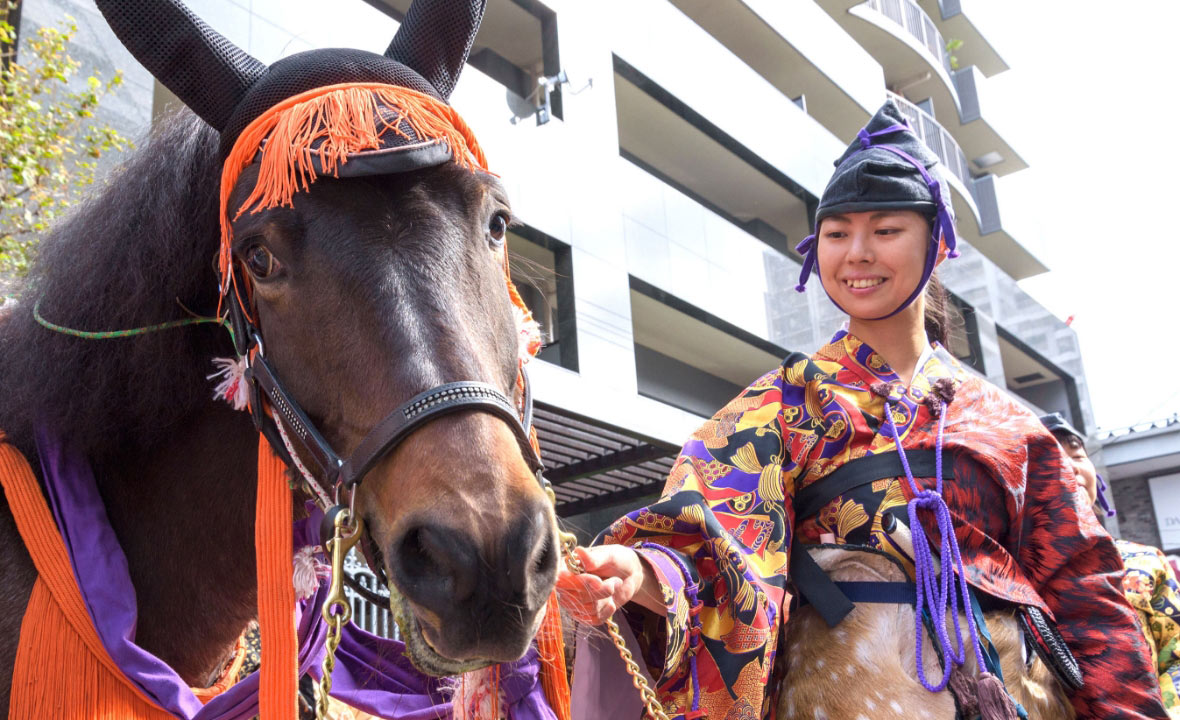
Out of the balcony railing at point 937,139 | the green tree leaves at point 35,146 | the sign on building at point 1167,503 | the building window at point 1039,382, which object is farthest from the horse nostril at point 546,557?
the sign on building at point 1167,503

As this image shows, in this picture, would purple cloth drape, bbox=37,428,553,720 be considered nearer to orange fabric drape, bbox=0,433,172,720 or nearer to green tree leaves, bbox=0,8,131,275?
orange fabric drape, bbox=0,433,172,720

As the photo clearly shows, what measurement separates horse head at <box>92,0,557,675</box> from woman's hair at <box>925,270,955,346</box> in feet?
4.48

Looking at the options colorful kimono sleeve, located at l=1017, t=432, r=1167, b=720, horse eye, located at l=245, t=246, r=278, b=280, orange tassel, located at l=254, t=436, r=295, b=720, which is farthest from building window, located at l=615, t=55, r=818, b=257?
orange tassel, located at l=254, t=436, r=295, b=720

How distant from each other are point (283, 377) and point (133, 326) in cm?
46

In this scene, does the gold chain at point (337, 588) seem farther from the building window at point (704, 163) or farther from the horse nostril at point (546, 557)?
the building window at point (704, 163)

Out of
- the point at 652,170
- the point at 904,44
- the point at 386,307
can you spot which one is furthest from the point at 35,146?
the point at 904,44

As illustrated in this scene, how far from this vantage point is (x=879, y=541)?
2.17 metres

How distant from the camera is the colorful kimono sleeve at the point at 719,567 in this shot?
2.01 metres

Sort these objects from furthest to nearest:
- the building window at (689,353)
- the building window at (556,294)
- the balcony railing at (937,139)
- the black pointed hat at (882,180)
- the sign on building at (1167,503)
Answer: the sign on building at (1167,503) → the balcony railing at (937,139) → the building window at (689,353) → the building window at (556,294) → the black pointed hat at (882,180)

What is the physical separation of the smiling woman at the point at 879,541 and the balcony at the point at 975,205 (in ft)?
61.6

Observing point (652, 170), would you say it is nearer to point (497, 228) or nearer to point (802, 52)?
point (802, 52)

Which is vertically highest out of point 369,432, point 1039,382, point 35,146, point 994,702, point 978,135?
point 978,135

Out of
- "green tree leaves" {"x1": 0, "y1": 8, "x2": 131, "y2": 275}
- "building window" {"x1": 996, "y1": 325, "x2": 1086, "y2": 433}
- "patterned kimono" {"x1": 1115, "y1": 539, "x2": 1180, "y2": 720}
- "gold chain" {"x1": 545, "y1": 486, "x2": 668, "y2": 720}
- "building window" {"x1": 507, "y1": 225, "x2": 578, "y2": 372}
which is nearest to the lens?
"gold chain" {"x1": 545, "y1": 486, "x2": 668, "y2": 720}

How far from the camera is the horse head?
135 centimetres
